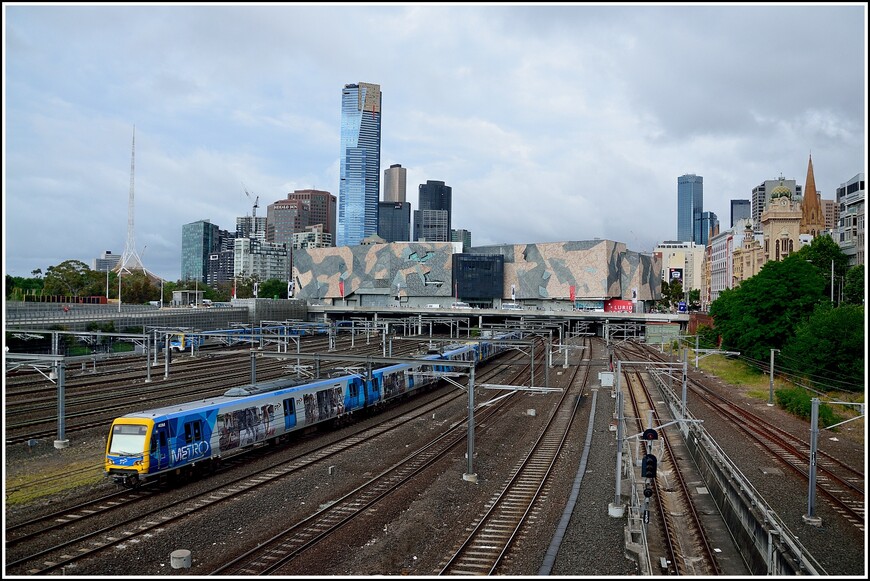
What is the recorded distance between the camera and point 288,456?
25.5 m

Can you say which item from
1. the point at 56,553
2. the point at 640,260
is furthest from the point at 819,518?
the point at 640,260

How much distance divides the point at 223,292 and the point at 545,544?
176m

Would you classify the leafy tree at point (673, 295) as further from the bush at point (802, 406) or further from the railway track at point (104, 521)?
the railway track at point (104, 521)

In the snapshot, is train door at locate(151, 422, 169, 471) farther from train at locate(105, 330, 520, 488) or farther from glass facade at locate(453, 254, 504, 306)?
glass facade at locate(453, 254, 504, 306)

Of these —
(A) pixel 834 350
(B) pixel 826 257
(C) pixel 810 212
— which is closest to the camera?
(A) pixel 834 350

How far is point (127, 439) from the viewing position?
65.5 ft

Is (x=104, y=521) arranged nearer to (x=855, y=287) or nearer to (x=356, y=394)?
(x=356, y=394)

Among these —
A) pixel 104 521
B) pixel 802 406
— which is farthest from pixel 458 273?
pixel 104 521

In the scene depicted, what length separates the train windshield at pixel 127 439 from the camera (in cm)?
1981

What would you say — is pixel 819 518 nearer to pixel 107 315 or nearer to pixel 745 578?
pixel 745 578

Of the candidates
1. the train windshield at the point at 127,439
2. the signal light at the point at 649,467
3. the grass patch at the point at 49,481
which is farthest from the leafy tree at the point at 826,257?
the grass patch at the point at 49,481

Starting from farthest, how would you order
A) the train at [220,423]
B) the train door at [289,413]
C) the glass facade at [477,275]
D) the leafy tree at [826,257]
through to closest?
the glass facade at [477,275], the leafy tree at [826,257], the train door at [289,413], the train at [220,423]

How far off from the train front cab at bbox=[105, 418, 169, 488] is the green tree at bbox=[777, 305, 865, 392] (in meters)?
36.1

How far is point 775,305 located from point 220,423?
47568 mm
